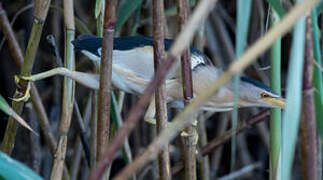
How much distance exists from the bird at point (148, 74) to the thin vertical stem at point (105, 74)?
0.26m

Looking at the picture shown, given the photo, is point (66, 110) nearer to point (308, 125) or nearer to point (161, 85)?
point (161, 85)

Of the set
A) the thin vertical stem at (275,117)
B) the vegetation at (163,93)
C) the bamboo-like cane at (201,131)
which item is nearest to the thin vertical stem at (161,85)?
the vegetation at (163,93)

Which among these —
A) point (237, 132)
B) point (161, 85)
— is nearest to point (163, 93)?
point (161, 85)

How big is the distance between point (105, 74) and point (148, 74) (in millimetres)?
313

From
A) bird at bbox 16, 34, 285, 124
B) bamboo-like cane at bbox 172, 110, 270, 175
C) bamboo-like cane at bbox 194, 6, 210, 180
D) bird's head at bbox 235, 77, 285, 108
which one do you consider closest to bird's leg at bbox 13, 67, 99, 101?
bird at bbox 16, 34, 285, 124

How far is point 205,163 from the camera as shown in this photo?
1598 mm

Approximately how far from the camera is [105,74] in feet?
2.61

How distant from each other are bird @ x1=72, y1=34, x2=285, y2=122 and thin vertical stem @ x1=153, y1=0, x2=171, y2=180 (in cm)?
23

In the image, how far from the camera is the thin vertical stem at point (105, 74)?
780 millimetres

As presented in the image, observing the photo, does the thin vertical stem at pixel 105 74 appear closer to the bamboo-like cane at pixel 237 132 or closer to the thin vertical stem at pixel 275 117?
the thin vertical stem at pixel 275 117

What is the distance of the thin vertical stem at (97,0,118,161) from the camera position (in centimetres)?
78

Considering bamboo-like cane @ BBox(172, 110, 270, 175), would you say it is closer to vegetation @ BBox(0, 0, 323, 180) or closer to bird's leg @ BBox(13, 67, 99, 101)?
vegetation @ BBox(0, 0, 323, 180)

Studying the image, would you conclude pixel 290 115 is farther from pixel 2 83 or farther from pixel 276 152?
pixel 2 83

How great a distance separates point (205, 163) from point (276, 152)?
792mm
